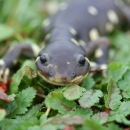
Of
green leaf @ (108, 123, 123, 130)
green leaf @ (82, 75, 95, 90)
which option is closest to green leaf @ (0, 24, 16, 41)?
green leaf @ (82, 75, 95, 90)

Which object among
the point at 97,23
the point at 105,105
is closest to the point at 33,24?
the point at 97,23

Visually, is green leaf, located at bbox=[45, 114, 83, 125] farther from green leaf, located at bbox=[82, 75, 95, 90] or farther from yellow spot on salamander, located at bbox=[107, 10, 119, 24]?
yellow spot on salamander, located at bbox=[107, 10, 119, 24]

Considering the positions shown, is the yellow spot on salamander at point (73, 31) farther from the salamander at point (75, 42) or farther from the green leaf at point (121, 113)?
the green leaf at point (121, 113)

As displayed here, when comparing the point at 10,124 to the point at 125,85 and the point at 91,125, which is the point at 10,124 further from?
the point at 125,85

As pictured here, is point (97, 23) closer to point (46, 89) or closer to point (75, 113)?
A: point (46, 89)

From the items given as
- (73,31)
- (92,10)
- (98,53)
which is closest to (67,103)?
(98,53)

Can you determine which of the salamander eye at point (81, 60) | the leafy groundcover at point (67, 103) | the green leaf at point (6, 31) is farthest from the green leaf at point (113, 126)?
the green leaf at point (6, 31)

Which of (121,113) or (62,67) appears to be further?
(62,67)
